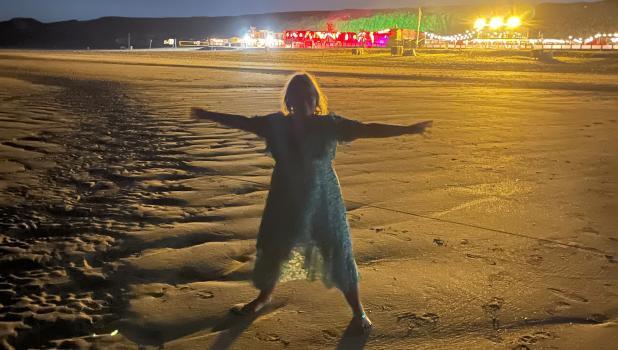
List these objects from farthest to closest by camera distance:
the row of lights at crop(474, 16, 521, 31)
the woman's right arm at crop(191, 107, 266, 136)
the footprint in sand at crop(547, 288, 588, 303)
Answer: the row of lights at crop(474, 16, 521, 31), the footprint in sand at crop(547, 288, 588, 303), the woman's right arm at crop(191, 107, 266, 136)

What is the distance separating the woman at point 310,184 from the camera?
292 cm

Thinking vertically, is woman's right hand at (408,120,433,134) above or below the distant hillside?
below

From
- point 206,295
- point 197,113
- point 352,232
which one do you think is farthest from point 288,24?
point 206,295

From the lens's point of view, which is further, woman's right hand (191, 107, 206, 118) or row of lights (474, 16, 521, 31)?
row of lights (474, 16, 521, 31)

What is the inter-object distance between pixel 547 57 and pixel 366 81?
16.8 m

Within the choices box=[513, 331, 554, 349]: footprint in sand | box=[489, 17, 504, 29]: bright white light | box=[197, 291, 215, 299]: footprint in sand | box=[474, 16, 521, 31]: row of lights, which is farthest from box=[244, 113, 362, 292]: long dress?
box=[489, 17, 504, 29]: bright white light

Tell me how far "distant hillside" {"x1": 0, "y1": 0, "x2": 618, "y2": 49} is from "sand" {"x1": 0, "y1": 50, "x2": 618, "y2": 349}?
61.8m

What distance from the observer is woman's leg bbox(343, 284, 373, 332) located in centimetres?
307

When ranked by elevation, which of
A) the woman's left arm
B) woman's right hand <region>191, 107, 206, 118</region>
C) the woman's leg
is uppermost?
woman's right hand <region>191, 107, 206, 118</region>

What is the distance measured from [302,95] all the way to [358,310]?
128 centimetres

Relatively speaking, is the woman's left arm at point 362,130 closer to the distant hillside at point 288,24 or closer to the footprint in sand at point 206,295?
the footprint in sand at point 206,295

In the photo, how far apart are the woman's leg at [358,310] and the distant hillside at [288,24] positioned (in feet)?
217

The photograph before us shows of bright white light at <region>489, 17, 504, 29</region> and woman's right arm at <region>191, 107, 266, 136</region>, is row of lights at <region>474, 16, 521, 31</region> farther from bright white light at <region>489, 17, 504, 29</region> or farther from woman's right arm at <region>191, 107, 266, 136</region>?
woman's right arm at <region>191, 107, 266, 136</region>

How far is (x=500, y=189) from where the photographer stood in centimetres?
615
